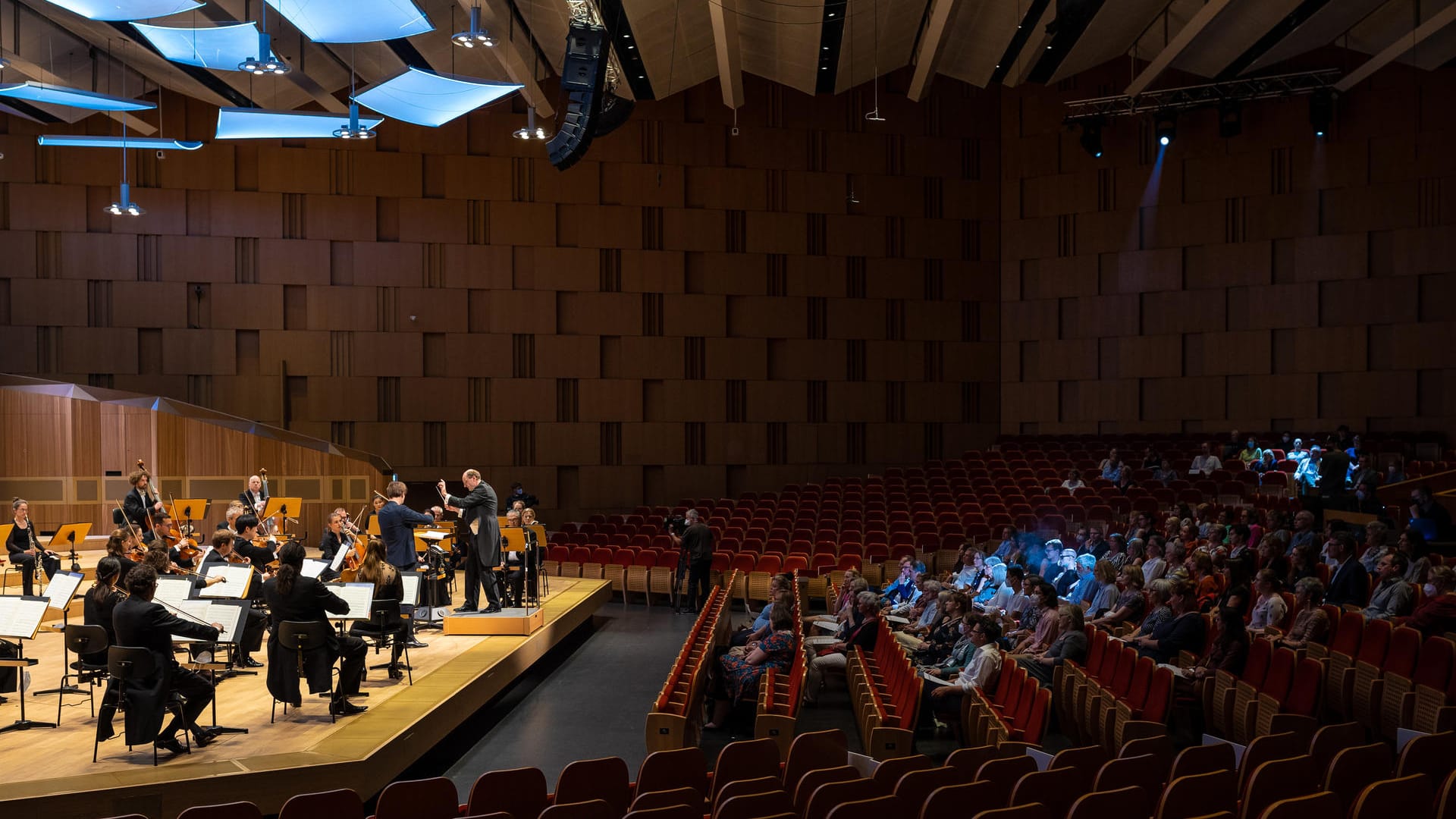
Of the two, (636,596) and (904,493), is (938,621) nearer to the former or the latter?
(636,596)

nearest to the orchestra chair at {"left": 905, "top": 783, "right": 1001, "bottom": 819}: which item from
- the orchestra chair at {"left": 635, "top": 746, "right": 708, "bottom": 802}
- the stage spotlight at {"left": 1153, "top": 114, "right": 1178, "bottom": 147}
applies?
the orchestra chair at {"left": 635, "top": 746, "right": 708, "bottom": 802}

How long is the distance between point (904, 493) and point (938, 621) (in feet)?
21.4

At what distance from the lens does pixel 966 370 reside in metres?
17.0

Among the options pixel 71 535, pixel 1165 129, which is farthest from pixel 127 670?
pixel 1165 129

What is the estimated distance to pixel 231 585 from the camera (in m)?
6.44

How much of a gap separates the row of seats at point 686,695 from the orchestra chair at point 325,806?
1875 mm

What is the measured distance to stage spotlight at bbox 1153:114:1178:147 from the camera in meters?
15.0

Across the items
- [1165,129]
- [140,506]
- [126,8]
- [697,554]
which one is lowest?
[697,554]

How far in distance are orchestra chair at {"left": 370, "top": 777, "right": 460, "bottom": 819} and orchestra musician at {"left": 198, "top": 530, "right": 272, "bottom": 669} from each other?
3743 millimetres

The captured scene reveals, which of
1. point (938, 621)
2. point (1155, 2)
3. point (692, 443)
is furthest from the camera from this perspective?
point (692, 443)

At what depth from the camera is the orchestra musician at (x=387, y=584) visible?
6531 millimetres

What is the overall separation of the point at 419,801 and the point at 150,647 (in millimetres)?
2178

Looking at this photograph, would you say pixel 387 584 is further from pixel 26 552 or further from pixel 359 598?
pixel 26 552

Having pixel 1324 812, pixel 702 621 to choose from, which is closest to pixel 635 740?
pixel 702 621
